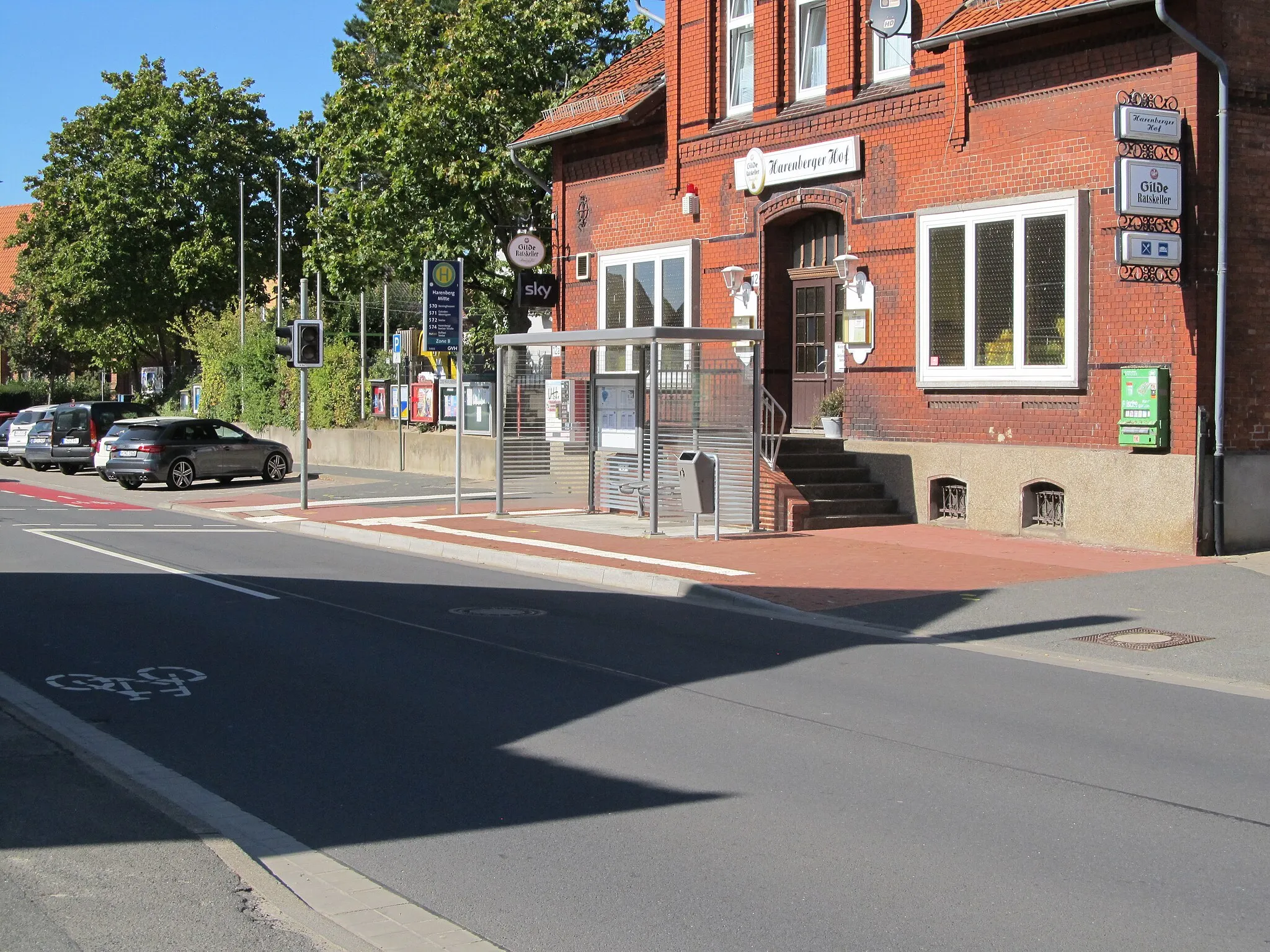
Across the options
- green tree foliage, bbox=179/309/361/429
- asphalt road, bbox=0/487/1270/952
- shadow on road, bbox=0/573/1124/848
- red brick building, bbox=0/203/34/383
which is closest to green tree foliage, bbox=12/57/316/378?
green tree foliage, bbox=179/309/361/429

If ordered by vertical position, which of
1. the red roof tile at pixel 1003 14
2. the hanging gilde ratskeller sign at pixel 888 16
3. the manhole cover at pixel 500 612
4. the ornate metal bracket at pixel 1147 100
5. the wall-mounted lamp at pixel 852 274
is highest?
the hanging gilde ratskeller sign at pixel 888 16

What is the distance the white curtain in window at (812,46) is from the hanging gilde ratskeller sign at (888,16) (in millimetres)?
1408

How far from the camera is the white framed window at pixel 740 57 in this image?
21.8 metres

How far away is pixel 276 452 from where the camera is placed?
31391mm

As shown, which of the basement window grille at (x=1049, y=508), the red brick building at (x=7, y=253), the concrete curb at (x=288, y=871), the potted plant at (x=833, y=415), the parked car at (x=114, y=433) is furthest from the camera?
the red brick building at (x=7, y=253)

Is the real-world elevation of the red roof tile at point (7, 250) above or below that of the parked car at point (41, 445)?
above

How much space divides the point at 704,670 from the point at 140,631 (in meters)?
4.48

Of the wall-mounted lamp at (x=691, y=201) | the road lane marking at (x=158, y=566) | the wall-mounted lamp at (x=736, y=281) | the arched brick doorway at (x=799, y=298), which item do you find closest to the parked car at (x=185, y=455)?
the road lane marking at (x=158, y=566)

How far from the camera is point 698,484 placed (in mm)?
16891

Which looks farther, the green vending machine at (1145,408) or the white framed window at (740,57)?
the white framed window at (740,57)

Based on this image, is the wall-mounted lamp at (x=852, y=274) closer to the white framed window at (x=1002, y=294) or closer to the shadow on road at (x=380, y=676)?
the white framed window at (x=1002, y=294)

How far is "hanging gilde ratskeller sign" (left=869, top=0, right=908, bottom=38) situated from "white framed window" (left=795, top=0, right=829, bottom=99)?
1.34 metres

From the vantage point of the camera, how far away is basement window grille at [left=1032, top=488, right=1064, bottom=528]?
17234 mm

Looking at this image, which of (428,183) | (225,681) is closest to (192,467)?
(428,183)
